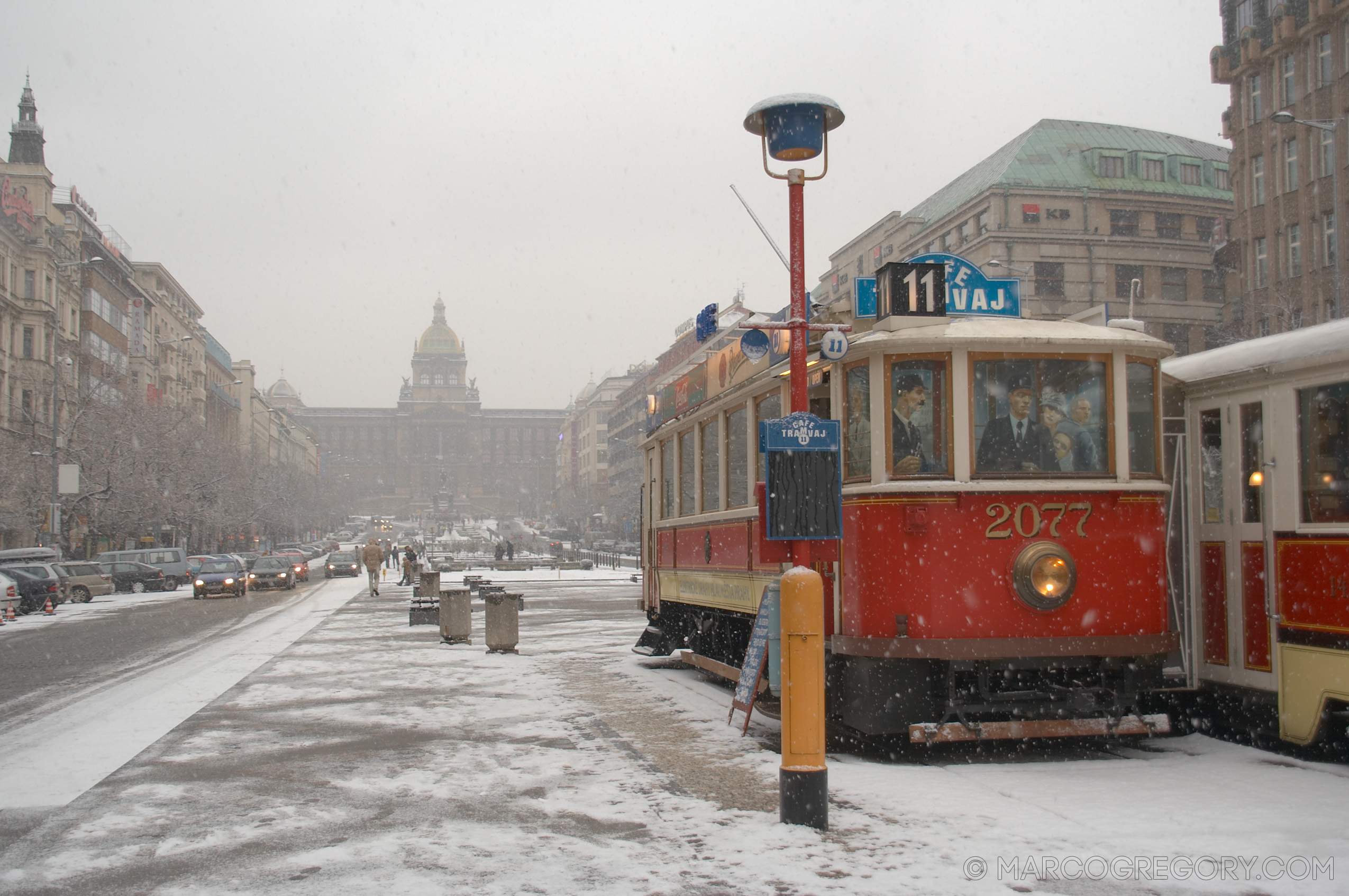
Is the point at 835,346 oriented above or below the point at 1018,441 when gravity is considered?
above

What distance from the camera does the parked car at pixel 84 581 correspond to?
3838 centimetres

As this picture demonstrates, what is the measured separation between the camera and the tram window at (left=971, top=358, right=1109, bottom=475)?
8492 mm

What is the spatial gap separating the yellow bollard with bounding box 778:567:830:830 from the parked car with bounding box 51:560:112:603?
120ft

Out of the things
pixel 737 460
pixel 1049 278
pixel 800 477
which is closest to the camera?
pixel 800 477

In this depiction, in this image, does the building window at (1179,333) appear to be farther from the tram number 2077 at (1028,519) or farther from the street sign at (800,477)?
the street sign at (800,477)

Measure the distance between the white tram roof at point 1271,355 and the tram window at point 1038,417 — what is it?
1.06m

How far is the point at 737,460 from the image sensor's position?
1111 centimetres

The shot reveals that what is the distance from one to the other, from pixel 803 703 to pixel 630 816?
4.50ft

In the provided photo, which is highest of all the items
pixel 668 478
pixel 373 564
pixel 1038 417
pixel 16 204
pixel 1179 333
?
pixel 16 204

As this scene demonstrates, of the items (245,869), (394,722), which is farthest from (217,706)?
(245,869)

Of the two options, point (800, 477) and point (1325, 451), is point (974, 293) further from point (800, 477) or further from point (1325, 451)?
point (800, 477)

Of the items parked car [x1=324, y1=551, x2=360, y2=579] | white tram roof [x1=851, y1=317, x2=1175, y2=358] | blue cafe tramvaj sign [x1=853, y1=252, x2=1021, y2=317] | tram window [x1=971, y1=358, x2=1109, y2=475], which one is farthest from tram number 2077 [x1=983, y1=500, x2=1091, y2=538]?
parked car [x1=324, y1=551, x2=360, y2=579]

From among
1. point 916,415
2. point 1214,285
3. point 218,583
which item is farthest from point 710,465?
point 1214,285

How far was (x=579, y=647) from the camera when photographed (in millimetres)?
18688
